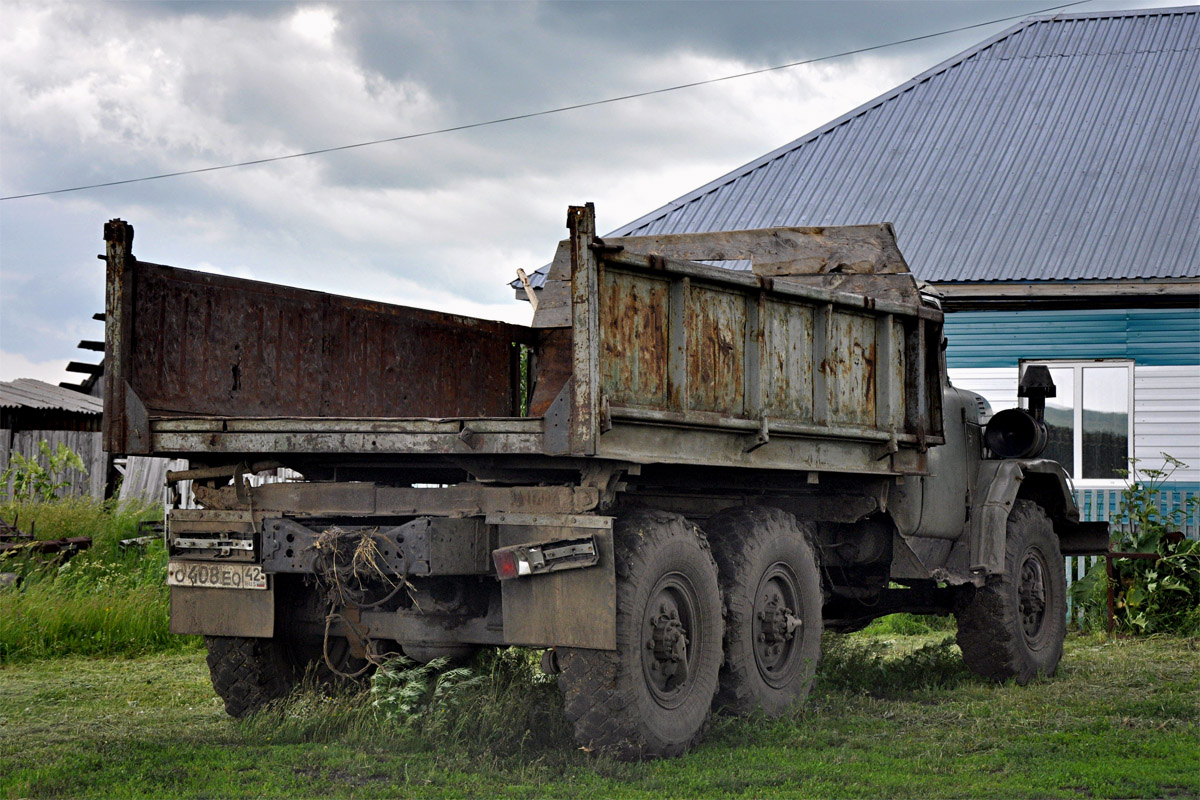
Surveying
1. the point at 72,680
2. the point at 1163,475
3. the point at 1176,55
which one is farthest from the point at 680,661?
the point at 1176,55

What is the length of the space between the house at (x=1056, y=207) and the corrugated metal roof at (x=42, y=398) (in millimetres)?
13572

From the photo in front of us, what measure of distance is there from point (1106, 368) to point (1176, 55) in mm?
6925

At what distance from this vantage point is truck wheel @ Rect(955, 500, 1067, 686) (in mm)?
8844

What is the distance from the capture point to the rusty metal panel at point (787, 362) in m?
6.80

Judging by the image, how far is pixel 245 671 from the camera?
6973 millimetres

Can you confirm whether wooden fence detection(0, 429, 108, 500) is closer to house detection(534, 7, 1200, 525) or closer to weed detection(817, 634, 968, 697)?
house detection(534, 7, 1200, 525)

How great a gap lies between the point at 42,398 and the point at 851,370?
78.1 feet

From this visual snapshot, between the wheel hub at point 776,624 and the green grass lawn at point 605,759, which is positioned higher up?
the wheel hub at point 776,624

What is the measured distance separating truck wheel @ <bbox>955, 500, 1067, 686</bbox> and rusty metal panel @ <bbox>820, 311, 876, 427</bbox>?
1981 millimetres

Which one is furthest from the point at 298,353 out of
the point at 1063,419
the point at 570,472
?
the point at 1063,419

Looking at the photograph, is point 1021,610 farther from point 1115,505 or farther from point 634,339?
point 1115,505

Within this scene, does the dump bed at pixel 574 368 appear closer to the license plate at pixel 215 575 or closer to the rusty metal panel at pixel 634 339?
the rusty metal panel at pixel 634 339

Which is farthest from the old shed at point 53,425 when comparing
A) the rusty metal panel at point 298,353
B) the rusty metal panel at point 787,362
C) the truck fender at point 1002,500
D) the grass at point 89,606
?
the rusty metal panel at point 787,362

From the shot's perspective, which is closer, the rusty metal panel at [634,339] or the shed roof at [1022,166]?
the rusty metal panel at [634,339]
